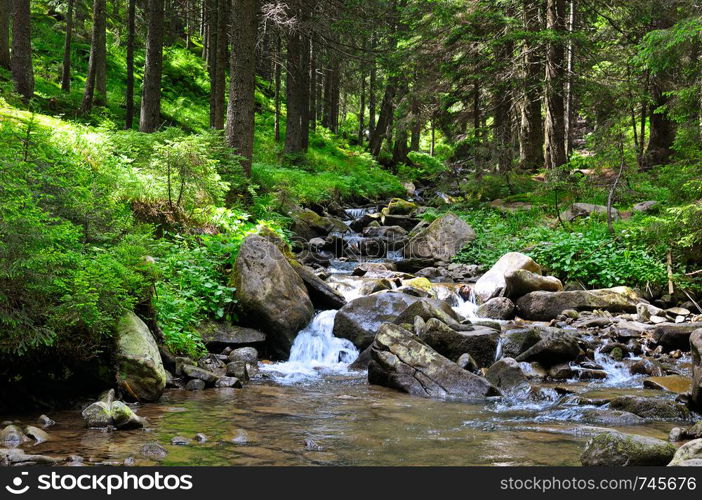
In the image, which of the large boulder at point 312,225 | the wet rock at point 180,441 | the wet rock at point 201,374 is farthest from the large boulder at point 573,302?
the wet rock at point 180,441

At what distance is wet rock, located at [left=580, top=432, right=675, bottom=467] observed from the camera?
4.38 metres

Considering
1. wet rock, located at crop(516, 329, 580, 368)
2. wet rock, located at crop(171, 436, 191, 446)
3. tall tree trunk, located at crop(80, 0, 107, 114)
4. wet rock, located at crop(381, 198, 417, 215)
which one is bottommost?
wet rock, located at crop(171, 436, 191, 446)

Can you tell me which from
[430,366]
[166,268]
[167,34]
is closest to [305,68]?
[167,34]

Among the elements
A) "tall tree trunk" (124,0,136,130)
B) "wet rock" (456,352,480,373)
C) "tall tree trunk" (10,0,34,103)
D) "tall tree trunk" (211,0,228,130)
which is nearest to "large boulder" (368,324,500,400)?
"wet rock" (456,352,480,373)

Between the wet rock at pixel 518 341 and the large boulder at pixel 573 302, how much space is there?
321 centimetres

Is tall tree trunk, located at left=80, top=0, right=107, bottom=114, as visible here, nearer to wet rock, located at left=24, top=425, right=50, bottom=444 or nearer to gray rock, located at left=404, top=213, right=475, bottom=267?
gray rock, located at left=404, top=213, right=475, bottom=267

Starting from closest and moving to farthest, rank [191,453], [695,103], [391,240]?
[191,453] < [695,103] < [391,240]

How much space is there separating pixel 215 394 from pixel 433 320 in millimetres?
3672

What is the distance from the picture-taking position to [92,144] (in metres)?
10.1

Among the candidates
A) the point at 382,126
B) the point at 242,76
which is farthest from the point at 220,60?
the point at 382,126

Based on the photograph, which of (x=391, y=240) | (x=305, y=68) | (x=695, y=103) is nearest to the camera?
(x=695, y=103)

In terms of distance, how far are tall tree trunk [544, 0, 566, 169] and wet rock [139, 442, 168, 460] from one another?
696 inches

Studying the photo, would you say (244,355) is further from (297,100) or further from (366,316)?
(297,100)

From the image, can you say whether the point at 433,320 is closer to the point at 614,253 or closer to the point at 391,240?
the point at 614,253
